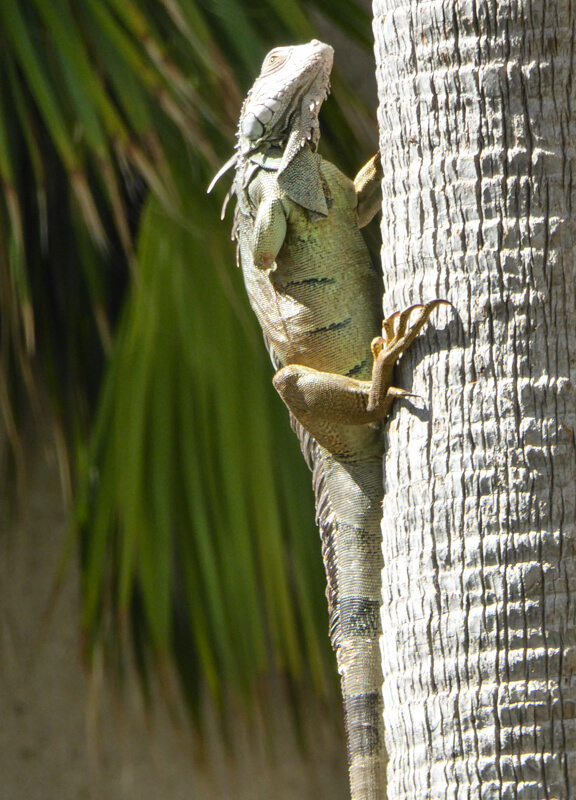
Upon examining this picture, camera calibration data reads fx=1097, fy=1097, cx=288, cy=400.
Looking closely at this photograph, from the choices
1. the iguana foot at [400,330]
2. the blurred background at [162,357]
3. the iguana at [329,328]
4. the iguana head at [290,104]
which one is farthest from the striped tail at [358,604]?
the blurred background at [162,357]

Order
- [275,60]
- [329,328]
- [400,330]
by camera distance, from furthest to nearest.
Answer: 1. [275,60]
2. [329,328]
3. [400,330]

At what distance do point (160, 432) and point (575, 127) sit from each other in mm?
2533

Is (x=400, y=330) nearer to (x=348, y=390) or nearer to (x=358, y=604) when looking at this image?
(x=348, y=390)

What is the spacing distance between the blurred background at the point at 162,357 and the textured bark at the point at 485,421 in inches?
75.6

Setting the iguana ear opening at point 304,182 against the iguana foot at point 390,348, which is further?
the iguana ear opening at point 304,182

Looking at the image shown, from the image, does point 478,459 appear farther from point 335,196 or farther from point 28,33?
point 28,33

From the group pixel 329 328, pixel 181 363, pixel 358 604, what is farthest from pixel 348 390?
pixel 181 363

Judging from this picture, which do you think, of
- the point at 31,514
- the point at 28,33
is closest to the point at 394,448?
the point at 28,33

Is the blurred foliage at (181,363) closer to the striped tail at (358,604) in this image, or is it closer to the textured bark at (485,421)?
the striped tail at (358,604)

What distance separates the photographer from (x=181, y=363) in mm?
4340

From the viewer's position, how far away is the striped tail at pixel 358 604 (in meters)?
2.56

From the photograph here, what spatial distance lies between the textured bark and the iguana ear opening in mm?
546

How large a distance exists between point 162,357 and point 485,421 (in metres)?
2.49

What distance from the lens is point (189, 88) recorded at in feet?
12.9
